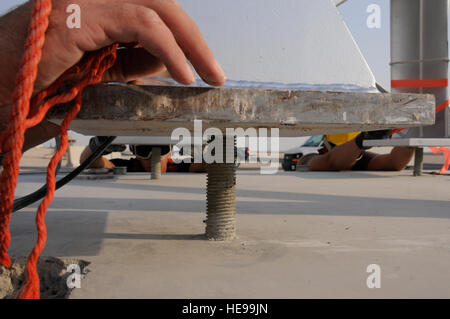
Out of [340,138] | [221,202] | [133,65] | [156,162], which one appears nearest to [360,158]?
[340,138]

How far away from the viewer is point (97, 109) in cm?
86

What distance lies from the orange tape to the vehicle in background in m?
3.14

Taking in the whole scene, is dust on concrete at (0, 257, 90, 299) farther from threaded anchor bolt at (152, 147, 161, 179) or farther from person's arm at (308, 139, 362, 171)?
person's arm at (308, 139, 362, 171)

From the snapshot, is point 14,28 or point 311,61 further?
point 311,61

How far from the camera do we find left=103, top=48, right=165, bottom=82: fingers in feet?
2.93

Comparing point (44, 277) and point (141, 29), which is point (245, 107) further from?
point (44, 277)

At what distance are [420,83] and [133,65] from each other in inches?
253

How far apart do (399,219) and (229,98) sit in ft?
5.35

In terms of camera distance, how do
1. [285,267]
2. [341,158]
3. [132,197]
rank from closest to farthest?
[285,267]
[132,197]
[341,158]

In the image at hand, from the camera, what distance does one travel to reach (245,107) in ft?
2.99

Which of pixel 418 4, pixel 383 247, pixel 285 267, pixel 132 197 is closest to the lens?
pixel 285 267

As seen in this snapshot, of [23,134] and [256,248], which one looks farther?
[256,248]

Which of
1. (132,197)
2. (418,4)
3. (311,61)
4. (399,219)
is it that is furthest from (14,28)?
(418,4)
